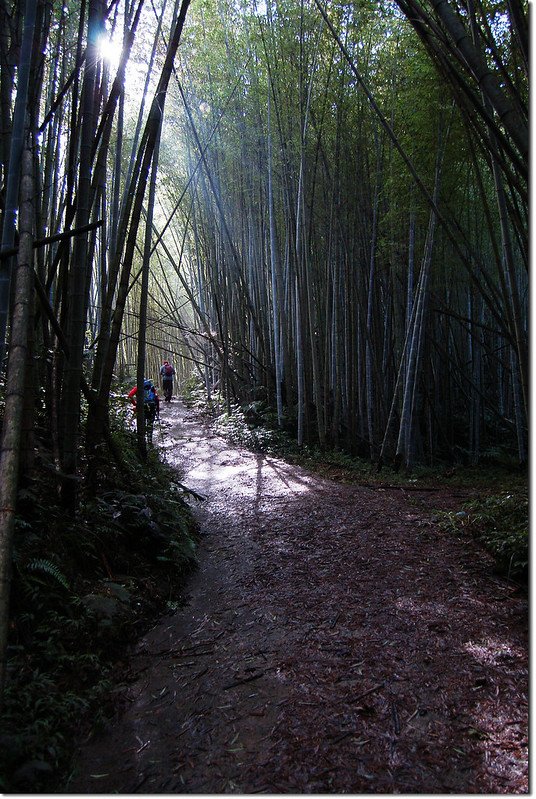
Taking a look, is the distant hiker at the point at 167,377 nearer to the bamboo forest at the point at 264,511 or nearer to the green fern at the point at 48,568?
the bamboo forest at the point at 264,511

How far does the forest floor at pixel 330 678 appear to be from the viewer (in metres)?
1.37

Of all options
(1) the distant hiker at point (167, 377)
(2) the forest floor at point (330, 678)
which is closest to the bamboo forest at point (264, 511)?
(2) the forest floor at point (330, 678)

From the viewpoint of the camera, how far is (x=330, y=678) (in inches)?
70.1

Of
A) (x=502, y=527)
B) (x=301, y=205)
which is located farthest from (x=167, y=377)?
(x=502, y=527)

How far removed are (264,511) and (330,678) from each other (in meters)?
2.40

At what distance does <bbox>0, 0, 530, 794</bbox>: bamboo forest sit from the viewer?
1422 millimetres

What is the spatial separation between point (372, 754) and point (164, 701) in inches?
31.2

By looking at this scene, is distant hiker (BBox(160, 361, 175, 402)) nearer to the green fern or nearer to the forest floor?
the forest floor

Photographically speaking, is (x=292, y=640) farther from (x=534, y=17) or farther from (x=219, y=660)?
(x=534, y=17)

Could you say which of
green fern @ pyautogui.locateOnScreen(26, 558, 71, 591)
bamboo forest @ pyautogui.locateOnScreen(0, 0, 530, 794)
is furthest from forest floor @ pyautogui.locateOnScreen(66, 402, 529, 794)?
green fern @ pyautogui.locateOnScreen(26, 558, 71, 591)

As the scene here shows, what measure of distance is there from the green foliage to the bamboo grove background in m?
0.92

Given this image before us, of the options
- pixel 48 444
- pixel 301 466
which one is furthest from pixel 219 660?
pixel 301 466

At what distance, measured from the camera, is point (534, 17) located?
4.36 feet

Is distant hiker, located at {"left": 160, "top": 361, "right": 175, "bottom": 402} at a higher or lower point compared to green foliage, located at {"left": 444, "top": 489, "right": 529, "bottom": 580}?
higher
